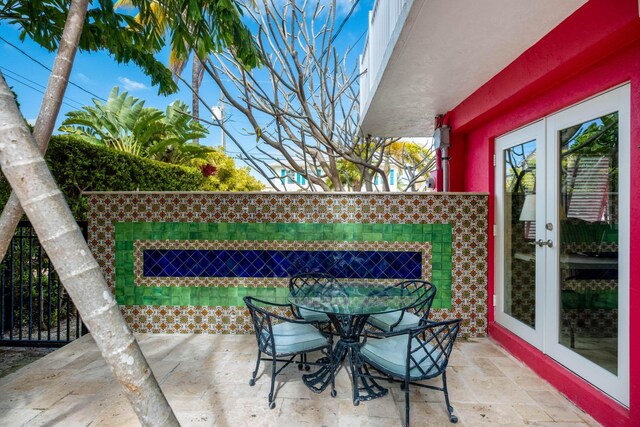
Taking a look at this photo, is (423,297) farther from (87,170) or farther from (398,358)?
(87,170)

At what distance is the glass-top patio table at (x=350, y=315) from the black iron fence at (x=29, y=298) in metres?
2.85

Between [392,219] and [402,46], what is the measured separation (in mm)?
1906

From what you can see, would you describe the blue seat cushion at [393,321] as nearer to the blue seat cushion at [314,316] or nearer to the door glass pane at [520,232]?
the blue seat cushion at [314,316]

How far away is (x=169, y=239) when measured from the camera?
4121mm

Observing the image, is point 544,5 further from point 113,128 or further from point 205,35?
point 113,128

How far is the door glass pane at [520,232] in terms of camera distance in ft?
10.9

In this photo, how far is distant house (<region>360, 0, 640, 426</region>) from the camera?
221 cm

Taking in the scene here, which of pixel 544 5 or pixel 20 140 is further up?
pixel 544 5

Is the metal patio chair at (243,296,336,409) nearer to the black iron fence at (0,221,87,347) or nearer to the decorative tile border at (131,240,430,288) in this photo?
the decorative tile border at (131,240,430,288)

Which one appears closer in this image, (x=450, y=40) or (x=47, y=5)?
(x=450, y=40)

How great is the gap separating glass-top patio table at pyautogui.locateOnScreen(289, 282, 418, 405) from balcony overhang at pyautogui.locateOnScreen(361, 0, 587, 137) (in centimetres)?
203

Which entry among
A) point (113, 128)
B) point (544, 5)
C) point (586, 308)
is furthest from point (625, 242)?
point (113, 128)

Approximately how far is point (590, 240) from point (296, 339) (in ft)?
7.69

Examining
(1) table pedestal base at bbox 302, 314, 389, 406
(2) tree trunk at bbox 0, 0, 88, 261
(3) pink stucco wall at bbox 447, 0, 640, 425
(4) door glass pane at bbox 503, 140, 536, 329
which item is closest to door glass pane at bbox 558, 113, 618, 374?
(3) pink stucco wall at bbox 447, 0, 640, 425
